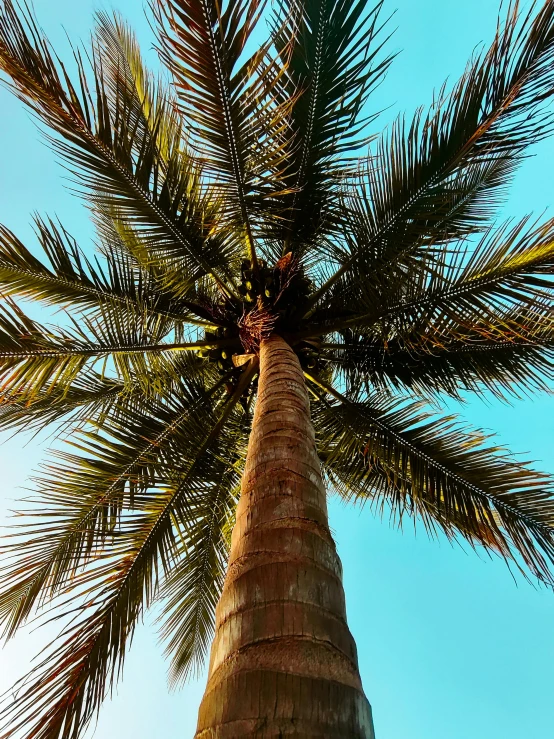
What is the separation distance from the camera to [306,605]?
6.20ft

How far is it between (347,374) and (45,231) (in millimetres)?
3462

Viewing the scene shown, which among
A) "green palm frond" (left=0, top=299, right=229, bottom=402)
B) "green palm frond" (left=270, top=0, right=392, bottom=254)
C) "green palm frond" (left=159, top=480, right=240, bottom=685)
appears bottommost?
"green palm frond" (left=159, top=480, right=240, bottom=685)

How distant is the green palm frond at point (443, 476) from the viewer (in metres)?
5.14

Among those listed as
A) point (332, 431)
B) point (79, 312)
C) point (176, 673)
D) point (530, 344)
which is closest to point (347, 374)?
point (332, 431)

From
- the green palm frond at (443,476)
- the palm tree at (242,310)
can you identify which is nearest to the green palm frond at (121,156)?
the palm tree at (242,310)

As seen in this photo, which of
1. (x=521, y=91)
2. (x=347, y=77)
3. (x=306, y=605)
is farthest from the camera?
(x=347, y=77)

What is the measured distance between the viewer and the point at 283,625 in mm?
1798

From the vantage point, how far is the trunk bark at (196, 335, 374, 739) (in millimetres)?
1513

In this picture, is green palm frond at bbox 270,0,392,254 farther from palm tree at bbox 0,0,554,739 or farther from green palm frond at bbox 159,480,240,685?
green palm frond at bbox 159,480,240,685

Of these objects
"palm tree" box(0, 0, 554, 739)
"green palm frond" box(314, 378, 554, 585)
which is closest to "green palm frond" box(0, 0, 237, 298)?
"palm tree" box(0, 0, 554, 739)

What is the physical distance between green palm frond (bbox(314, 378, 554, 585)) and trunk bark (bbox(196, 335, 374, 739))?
9.57 ft

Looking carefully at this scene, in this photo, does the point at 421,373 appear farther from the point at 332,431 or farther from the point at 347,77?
the point at 347,77

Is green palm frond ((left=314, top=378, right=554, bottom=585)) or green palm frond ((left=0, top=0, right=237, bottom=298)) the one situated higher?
green palm frond ((left=0, top=0, right=237, bottom=298))

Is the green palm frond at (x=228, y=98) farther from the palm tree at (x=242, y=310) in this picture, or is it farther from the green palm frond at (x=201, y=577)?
the green palm frond at (x=201, y=577)
